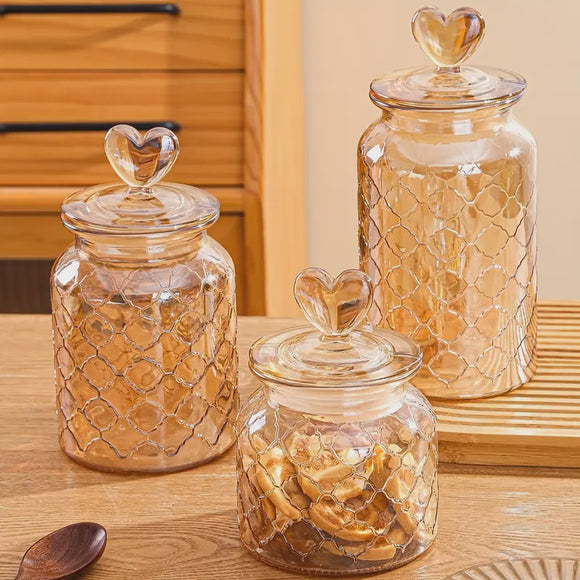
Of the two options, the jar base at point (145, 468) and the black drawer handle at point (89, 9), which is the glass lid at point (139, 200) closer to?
the jar base at point (145, 468)

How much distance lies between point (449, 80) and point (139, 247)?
28 centimetres

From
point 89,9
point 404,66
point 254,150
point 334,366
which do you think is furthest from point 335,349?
point 404,66

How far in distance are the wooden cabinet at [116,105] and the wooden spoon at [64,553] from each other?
41.9 inches

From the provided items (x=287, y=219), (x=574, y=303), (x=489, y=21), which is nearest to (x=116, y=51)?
(x=287, y=219)

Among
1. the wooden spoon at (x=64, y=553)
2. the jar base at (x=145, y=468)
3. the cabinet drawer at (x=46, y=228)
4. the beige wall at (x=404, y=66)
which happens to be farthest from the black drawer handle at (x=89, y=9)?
the wooden spoon at (x=64, y=553)

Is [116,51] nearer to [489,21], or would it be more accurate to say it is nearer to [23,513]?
[489,21]

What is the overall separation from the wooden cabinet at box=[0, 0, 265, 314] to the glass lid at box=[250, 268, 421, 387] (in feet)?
3.51

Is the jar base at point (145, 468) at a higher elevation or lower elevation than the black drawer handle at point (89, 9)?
lower

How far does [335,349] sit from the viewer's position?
2.13ft

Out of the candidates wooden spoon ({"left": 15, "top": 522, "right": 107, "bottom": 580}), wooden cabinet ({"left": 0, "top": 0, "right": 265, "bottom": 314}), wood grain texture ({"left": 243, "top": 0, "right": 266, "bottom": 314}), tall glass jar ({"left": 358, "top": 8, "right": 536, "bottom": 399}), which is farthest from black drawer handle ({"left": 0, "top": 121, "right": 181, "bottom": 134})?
wooden spoon ({"left": 15, "top": 522, "right": 107, "bottom": 580})

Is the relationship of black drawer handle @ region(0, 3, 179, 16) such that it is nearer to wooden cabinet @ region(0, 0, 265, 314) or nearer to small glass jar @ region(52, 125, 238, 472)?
wooden cabinet @ region(0, 0, 265, 314)

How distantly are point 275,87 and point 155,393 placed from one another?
1094 mm

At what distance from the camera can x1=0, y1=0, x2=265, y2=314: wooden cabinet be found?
5.60ft

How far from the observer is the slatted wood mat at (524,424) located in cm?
79
